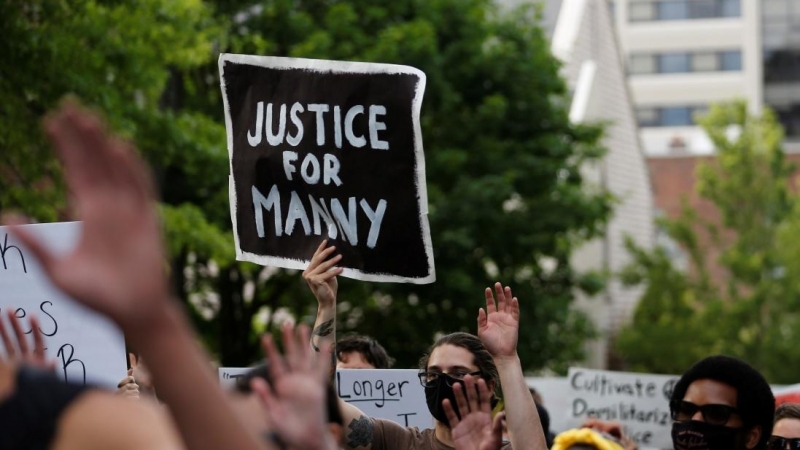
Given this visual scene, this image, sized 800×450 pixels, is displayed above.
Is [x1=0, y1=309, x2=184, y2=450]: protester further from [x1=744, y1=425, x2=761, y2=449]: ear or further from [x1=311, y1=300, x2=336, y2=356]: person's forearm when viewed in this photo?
[x1=744, y1=425, x2=761, y2=449]: ear

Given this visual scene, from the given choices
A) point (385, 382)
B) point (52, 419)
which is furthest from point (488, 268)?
point (52, 419)

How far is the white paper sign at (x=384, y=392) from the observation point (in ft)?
22.9

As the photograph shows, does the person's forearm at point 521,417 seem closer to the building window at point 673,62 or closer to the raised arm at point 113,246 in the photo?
the raised arm at point 113,246

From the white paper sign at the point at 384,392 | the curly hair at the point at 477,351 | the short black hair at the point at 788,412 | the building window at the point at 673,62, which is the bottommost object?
the building window at the point at 673,62

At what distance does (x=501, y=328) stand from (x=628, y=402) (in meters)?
7.89

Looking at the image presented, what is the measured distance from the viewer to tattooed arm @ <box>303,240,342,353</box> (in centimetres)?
504

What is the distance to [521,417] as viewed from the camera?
4.29 meters

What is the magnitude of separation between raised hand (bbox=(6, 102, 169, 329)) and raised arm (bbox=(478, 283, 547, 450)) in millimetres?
2422

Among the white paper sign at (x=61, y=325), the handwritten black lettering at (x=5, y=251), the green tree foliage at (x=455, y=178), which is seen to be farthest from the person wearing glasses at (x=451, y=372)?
the green tree foliage at (x=455, y=178)

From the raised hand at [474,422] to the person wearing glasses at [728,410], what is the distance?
1.47 metres

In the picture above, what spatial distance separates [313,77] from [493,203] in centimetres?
Answer: 1585

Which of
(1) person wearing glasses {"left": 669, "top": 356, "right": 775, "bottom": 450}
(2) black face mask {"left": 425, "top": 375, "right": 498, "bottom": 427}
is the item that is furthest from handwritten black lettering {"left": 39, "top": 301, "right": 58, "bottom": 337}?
(1) person wearing glasses {"left": 669, "top": 356, "right": 775, "bottom": 450}

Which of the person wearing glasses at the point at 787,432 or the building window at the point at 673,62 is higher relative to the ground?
the person wearing glasses at the point at 787,432

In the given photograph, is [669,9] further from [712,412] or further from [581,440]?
[712,412]
